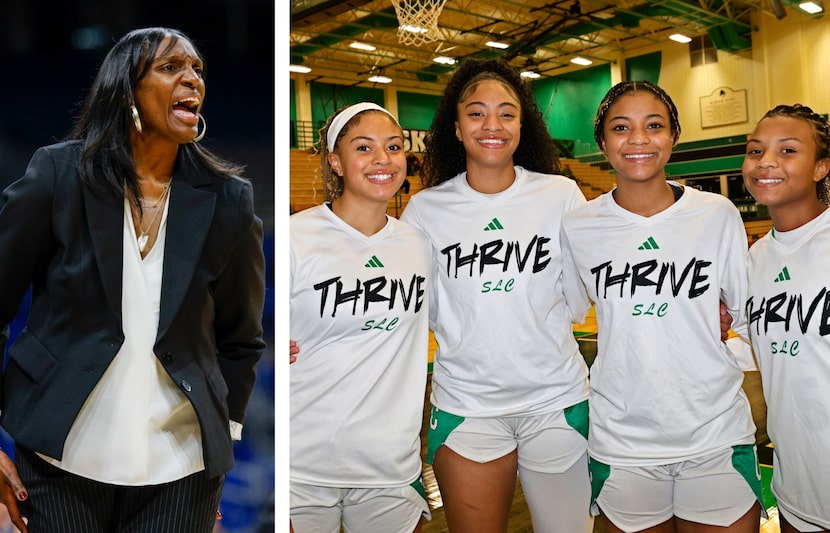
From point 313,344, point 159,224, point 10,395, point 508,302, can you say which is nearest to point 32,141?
point 159,224

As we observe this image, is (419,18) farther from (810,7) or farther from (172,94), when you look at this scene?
(810,7)

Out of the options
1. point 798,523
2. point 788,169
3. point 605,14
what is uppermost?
point 605,14

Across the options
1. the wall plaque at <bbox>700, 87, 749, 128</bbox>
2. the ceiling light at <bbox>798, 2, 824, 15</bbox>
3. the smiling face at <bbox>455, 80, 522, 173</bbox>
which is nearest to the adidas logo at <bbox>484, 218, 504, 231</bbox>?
the smiling face at <bbox>455, 80, 522, 173</bbox>

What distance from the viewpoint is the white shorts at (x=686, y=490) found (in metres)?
2.13

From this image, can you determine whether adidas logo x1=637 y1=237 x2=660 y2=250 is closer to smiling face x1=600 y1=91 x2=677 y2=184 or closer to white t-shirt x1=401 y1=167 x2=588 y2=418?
smiling face x1=600 y1=91 x2=677 y2=184

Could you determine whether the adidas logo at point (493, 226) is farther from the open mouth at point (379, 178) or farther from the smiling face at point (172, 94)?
the smiling face at point (172, 94)

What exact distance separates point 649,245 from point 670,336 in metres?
0.28

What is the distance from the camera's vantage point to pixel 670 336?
2158mm

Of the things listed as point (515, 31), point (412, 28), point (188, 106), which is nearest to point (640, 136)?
point (188, 106)

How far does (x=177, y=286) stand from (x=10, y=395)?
1.32 feet

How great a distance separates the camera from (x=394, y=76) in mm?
20859

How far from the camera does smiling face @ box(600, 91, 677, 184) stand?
87.7 inches

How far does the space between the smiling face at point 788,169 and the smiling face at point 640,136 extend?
0.25 metres

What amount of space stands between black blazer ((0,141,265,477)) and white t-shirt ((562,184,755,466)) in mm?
1188
